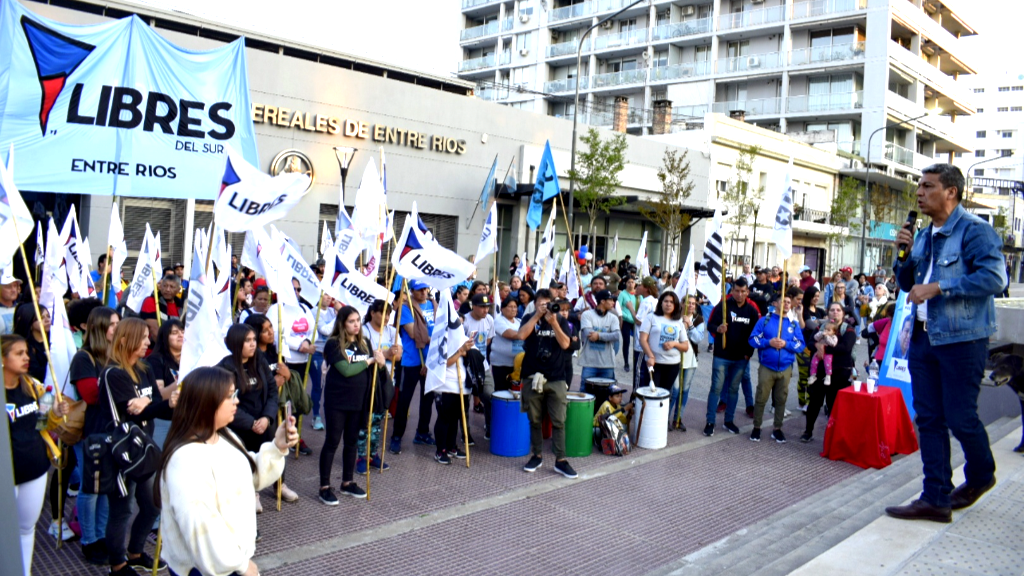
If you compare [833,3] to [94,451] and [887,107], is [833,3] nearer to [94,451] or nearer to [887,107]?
[887,107]

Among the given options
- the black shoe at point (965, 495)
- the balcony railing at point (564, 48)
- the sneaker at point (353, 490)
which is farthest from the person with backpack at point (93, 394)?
the balcony railing at point (564, 48)

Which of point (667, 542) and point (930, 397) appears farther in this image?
point (667, 542)

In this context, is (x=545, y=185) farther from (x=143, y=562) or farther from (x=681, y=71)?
(x=681, y=71)

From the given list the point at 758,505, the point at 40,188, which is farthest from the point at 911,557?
the point at 40,188

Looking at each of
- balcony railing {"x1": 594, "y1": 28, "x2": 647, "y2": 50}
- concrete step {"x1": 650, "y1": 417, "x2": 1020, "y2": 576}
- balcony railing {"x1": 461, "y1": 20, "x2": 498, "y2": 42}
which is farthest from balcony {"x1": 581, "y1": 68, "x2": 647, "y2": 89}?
concrete step {"x1": 650, "y1": 417, "x2": 1020, "y2": 576}

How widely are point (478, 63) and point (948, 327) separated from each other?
57.4m

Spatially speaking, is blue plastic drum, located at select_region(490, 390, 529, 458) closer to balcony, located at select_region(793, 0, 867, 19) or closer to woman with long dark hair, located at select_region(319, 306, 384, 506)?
woman with long dark hair, located at select_region(319, 306, 384, 506)

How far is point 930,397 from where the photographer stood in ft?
16.1

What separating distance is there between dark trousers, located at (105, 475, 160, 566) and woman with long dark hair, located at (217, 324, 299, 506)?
32.1 inches

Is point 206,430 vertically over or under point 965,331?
under

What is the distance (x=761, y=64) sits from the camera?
4772 cm

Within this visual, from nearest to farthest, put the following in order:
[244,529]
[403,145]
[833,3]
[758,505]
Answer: [244,529] < [758,505] < [403,145] < [833,3]

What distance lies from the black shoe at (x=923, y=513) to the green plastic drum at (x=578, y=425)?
398 cm

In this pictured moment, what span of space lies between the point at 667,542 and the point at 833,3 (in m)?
47.1
